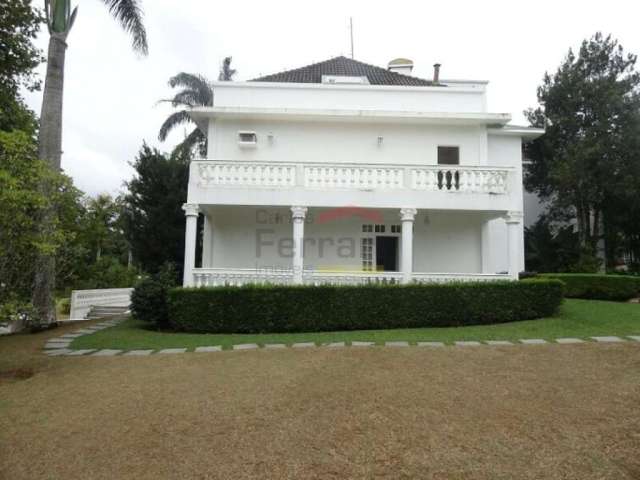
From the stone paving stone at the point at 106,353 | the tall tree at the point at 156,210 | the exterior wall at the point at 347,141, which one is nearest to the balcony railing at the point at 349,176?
the exterior wall at the point at 347,141

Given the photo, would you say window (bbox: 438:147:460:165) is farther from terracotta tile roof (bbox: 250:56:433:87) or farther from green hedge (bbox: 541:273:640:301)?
green hedge (bbox: 541:273:640:301)

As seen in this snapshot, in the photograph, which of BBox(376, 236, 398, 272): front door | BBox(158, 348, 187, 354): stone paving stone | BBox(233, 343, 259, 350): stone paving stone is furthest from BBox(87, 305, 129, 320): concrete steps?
BBox(376, 236, 398, 272): front door

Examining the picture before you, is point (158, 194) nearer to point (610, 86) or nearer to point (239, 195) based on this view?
point (239, 195)

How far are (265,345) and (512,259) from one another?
7.15 metres

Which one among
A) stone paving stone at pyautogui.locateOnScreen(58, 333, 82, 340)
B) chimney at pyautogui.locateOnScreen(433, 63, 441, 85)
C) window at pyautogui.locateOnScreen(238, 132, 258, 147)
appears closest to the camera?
stone paving stone at pyautogui.locateOnScreen(58, 333, 82, 340)

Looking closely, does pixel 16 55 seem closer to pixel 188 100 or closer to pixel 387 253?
pixel 188 100

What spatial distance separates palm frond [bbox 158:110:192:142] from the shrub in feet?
55.2

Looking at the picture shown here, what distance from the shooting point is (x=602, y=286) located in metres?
13.3

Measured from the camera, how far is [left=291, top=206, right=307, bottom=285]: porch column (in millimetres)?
10969

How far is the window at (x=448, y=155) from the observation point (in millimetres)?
14070

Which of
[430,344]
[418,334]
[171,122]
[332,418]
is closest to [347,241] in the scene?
[418,334]

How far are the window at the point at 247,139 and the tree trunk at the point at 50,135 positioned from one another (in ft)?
16.6

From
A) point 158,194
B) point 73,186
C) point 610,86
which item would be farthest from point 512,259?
point 158,194

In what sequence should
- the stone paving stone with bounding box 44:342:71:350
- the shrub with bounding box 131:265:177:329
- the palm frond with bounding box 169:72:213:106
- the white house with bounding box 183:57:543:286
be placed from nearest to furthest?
the stone paving stone with bounding box 44:342:71:350 < the shrub with bounding box 131:265:177:329 < the white house with bounding box 183:57:543:286 < the palm frond with bounding box 169:72:213:106
